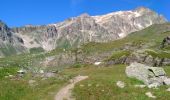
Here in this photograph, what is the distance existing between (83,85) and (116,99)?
969 cm

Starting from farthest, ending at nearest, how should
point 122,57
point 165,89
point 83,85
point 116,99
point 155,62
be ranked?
point 122,57 → point 155,62 → point 83,85 → point 165,89 → point 116,99

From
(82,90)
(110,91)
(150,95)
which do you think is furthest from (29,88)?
(150,95)

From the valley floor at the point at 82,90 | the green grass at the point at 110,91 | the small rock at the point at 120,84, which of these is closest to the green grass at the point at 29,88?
the valley floor at the point at 82,90

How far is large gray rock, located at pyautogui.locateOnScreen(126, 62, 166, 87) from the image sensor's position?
2416 inches

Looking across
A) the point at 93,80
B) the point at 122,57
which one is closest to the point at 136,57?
the point at 122,57

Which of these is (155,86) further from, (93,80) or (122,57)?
(122,57)

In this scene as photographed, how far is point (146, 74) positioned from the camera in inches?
2522

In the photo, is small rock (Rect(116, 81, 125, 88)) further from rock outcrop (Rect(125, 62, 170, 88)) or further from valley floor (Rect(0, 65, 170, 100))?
rock outcrop (Rect(125, 62, 170, 88))

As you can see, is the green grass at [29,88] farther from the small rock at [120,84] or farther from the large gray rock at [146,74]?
the large gray rock at [146,74]

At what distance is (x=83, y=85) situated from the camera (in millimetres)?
56781

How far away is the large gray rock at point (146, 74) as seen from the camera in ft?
201

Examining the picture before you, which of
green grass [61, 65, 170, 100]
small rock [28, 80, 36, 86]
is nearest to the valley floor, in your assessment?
green grass [61, 65, 170, 100]

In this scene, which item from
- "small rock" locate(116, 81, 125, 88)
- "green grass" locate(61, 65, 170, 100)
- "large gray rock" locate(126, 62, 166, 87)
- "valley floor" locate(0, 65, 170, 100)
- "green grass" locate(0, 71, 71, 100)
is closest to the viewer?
"green grass" locate(61, 65, 170, 100)

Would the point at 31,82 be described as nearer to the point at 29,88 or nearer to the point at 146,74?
the point at 29,88
